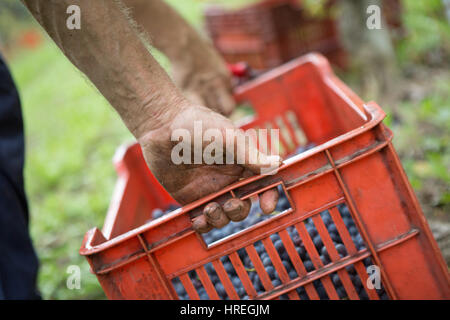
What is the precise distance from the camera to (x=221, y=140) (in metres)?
1.20

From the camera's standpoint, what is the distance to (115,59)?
123cm

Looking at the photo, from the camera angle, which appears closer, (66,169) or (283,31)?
(283,31)

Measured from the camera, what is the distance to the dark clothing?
180 cm

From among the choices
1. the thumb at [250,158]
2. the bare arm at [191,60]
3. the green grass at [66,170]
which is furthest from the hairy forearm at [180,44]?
the thumb at [250,158]

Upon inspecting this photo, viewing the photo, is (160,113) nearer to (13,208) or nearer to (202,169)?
(202,169)

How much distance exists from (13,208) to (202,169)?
38.9 inches

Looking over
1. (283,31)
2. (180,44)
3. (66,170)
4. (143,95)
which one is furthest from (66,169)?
(143,95)

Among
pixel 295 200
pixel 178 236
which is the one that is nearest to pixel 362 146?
pixel 295 200

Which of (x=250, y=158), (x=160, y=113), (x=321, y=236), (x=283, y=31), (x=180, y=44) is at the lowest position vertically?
(x=321, y=236)

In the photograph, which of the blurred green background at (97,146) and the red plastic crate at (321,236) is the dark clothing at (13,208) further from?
the red plastic crate at (321,236)

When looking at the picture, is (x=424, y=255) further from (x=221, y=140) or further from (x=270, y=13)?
(x=270, y=13)

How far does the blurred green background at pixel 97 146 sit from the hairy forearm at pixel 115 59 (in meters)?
0.10

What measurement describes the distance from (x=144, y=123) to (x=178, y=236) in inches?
13.0

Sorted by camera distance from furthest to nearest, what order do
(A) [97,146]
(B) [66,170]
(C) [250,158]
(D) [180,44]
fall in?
(A) [97,146] → (B) [66,170] → (D) [180,44] → (C) [250,158]
